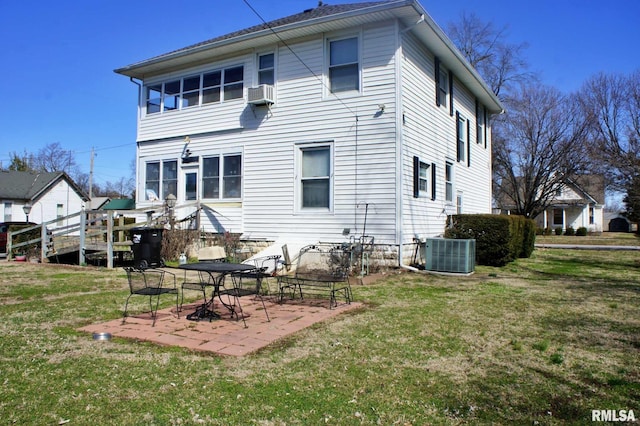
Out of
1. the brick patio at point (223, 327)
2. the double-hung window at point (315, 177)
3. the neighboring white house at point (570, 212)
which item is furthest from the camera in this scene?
the neighboring white house at point (570, 212)

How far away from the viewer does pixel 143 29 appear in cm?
1236

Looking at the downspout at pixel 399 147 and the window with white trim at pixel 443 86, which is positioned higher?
the window with white trim at pixel 443 86

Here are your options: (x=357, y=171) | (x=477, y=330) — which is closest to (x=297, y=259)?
(x=357, y=171)

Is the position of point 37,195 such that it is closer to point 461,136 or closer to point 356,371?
point 461,136

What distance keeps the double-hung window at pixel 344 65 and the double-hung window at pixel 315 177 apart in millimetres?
1628

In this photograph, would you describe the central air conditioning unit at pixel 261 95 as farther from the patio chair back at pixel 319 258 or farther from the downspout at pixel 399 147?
the patio chair back at pixel 319 258

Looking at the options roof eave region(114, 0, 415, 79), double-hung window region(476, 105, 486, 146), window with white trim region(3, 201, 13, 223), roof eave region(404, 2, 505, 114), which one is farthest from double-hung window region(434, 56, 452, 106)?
window with white trim region(3, 201, 13, 223)

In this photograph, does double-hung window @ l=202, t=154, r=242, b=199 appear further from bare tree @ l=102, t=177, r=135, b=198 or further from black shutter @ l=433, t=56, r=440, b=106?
bare tree @ l=102, t=177, r=135, b=198

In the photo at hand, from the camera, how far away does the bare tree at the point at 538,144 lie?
1198 inches

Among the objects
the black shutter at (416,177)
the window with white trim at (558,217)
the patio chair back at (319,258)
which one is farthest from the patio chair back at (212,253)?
the window with white trim at (558,217)

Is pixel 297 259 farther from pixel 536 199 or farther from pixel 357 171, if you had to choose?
pixel 536 199

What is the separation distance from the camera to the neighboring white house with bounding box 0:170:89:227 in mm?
37000

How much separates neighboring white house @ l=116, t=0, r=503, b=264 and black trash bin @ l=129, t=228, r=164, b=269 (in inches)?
82.1

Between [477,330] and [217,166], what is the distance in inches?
406
